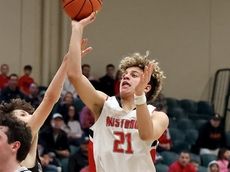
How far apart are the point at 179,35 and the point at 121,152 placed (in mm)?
11271

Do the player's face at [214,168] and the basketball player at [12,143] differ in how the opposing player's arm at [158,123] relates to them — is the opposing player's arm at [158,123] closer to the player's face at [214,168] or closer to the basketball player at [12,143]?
the basketball player at [12,143]

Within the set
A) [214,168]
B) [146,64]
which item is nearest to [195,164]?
[214,168]

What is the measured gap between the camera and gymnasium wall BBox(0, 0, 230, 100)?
45.6 feet

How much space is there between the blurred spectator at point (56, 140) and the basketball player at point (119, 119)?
19.3 ft

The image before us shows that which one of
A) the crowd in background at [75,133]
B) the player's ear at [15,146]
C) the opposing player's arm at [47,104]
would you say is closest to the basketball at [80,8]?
the opposing player's arm at [47,104]

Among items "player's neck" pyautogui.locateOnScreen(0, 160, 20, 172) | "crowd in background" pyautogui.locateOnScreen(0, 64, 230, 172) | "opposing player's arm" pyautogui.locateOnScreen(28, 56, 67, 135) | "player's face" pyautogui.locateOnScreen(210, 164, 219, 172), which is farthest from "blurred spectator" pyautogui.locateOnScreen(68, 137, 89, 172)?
"player's neck" pyautogui.locateOnScreen(0, 160, 20, 172)

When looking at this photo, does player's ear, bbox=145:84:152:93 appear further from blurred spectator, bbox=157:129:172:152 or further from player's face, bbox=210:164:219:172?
blurred spectator, bbox=157:129:172:152

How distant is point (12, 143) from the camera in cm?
321

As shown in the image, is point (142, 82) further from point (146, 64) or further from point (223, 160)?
point (223, 160)

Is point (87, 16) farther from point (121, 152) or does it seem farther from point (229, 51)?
point (229, 51)

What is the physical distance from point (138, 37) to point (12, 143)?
1214 cm

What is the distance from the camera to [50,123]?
11.2 m

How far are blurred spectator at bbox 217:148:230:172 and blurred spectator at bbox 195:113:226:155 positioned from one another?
45.5 inches

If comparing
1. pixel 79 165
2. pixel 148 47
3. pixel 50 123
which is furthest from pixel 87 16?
pixel 148 47
